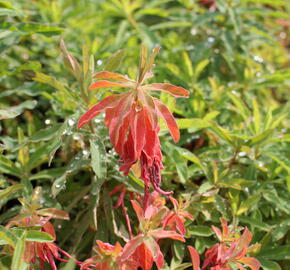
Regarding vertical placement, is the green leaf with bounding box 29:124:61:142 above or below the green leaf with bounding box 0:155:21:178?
above

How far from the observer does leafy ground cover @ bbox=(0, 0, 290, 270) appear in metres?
1.00

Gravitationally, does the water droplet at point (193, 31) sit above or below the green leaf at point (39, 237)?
below

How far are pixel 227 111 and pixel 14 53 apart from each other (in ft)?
2.95

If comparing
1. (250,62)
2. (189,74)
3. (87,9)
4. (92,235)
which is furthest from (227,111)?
(87,9)

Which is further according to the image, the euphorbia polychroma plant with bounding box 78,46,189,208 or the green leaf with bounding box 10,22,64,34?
the green leaf with bounding box 10,22,64,34

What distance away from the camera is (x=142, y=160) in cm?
98

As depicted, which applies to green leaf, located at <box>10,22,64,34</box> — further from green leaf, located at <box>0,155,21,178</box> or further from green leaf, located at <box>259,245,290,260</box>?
green leaf, located at <box>259,245,290,260</box>

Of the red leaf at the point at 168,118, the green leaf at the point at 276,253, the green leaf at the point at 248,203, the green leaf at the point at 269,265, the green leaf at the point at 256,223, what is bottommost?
the green leaf at the point at 276,253

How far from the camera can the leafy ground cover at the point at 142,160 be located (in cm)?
100

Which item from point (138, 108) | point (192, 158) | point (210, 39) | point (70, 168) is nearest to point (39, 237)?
point (70, 168)

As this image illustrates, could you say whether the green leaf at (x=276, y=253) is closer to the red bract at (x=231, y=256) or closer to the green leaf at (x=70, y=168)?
the red bract at (x=231, y=256)

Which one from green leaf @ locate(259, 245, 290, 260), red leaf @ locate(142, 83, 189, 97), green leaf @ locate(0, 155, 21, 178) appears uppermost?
red leaf @ locate(142, 83, 189, 97)

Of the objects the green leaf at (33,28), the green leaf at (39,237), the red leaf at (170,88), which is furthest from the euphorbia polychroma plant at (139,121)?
the green leaf at (33,28)

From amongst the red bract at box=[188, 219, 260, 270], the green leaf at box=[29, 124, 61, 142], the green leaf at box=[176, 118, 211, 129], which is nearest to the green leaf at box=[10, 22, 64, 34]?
the green leaf at box=[29, 124, 61, 142]
